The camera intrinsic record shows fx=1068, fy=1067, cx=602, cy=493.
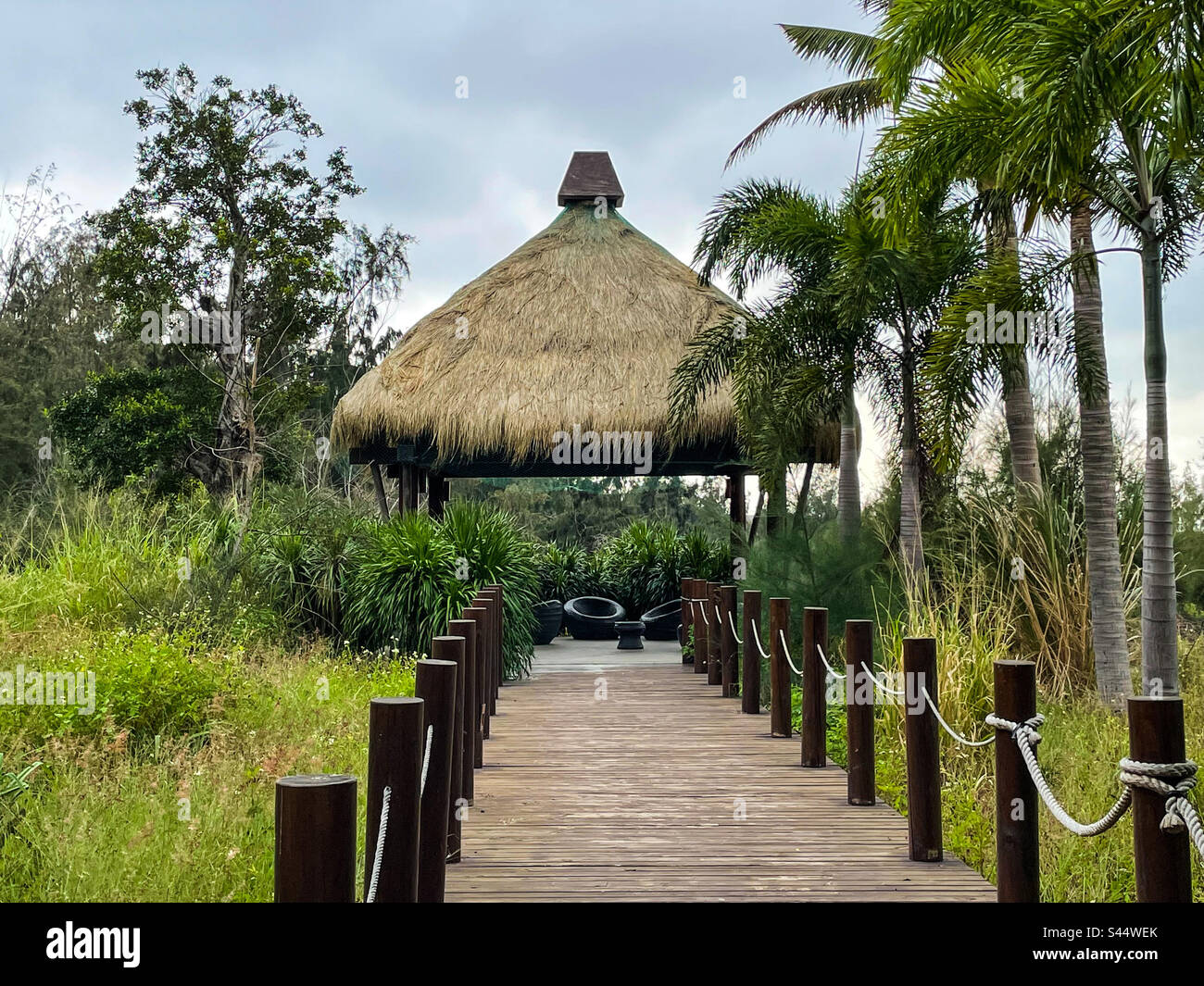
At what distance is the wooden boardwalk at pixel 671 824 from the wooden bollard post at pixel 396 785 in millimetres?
998

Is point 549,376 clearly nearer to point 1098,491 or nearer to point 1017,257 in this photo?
point 1017,257

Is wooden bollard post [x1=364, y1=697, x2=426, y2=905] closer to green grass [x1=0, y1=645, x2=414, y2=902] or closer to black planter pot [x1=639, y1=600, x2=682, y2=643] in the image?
green grass [x1=0, y1=645, x2=414, y2=902]

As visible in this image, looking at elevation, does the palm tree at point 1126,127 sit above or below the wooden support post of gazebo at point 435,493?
above

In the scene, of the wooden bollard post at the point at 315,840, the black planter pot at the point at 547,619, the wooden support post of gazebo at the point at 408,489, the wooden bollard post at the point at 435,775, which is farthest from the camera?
the black planter pot at the point at 547,619

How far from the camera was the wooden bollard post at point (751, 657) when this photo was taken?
768 centimetres

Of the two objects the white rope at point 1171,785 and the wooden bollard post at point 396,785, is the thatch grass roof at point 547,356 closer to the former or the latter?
the wooden bollard post at point 396,785

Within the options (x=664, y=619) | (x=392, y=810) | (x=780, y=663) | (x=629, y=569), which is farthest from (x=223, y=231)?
(x=392, y=810)

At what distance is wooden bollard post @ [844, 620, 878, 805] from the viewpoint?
503 cm

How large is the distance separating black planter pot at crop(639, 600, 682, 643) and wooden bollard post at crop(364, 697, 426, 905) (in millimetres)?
11702

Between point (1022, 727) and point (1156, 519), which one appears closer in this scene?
point (1022, 727)

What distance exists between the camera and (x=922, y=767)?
166 inches

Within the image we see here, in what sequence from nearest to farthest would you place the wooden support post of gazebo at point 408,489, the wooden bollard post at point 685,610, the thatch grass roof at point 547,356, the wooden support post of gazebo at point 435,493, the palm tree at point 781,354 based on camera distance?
the palm tree at point 781,354 → the wooden bollard post at point 685,610 → the thatch grass roof at point 547,356 → the wooden support post of gazebo at point 408,489 → the wooden support post of gazebo at point 435,493

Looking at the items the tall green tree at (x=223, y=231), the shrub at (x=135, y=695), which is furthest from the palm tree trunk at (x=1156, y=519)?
the tall green tree at (x=223, y=231)

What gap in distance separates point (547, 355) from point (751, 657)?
6.58 m
